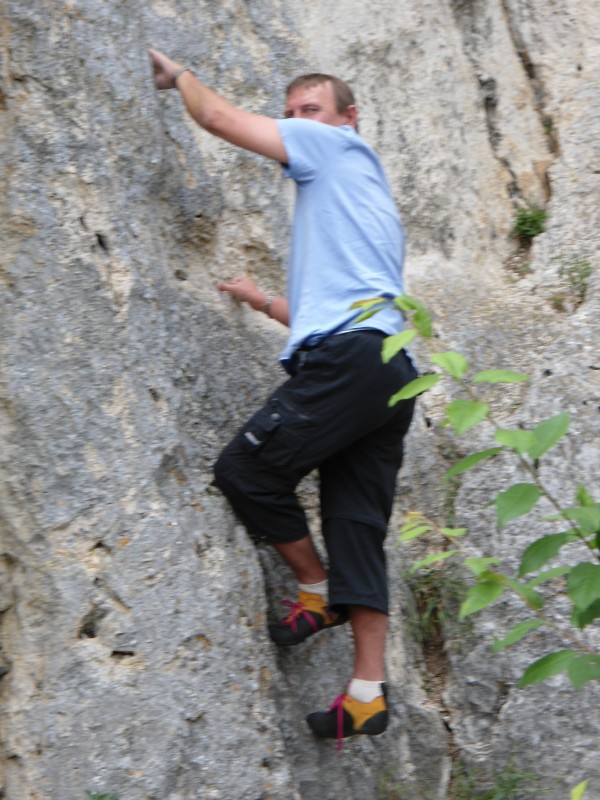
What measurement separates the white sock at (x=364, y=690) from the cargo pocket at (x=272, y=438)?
0.73 m

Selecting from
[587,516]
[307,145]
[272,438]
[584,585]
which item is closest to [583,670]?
[584,585]

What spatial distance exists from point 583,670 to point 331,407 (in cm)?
143

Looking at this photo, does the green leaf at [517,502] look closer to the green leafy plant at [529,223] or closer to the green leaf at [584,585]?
the green leaf at [584,585]

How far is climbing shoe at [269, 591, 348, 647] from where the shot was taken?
3826 mm

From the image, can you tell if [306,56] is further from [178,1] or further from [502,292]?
[502,292]

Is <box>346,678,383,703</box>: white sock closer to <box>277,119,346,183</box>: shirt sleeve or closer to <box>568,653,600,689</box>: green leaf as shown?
<box>568,653,600,689</box>: green leaf

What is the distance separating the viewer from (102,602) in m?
3.57

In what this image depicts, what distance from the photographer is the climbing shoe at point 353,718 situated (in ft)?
12.1

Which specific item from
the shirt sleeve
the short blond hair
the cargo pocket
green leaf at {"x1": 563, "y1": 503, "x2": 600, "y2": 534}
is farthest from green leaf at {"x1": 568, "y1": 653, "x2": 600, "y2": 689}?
the short blond hair

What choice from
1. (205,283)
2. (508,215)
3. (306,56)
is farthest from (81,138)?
(508,215)

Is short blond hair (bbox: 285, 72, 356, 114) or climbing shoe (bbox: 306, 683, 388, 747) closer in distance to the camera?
climbing shoe (bbox: 306, 683, 388, 747)

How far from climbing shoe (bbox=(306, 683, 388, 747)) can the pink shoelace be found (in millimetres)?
248

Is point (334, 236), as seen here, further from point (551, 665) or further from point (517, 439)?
point (551, 665)

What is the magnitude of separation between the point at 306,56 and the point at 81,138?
1.86 meters
